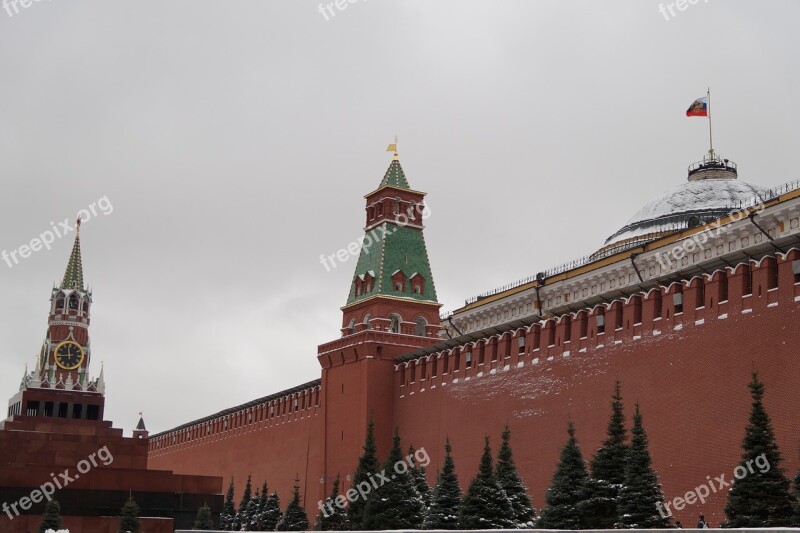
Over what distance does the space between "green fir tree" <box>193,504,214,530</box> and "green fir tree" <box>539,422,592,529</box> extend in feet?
53.9

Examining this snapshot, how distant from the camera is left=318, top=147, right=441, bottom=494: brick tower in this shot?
125 feet

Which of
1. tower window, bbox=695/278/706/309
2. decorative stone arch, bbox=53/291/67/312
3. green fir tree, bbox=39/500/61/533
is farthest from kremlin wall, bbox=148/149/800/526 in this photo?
decorative stone arch, bbox=53/291/67/312

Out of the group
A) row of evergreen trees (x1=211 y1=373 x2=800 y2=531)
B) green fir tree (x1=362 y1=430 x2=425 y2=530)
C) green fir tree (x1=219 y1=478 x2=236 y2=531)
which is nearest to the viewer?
row of evergreen trees (x1=211 y1=373 x2=800 y2=531)

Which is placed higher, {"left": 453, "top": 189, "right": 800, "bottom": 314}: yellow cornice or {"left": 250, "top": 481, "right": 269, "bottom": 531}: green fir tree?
{"left": 453, "top": 189, "right": 800, "bottom": 314}: yellow cornice

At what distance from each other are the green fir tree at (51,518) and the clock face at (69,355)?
19409 mm

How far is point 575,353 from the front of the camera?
29.1m

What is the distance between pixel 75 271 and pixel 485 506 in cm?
3639

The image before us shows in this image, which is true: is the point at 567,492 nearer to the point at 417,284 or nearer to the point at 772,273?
the point at 772,273

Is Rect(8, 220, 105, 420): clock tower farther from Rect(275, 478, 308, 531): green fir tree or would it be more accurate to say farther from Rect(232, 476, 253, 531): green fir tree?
Rect(275, 478, 308, 531): green fir tree

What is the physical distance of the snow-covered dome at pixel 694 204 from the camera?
36000mm

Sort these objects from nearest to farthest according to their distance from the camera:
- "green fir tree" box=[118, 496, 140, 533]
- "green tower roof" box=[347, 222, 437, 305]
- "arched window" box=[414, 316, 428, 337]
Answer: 1. "green fir tree" box=[118, 496, 140, 533]
2. "green tower roof" box=[347, 222, 437, 305]
3. "arched window" box=[414, 316, 428, 337]

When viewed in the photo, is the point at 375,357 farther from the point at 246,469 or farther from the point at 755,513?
the point at 755,513

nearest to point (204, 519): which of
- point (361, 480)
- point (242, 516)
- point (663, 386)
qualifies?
point (242, 516)

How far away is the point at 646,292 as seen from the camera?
27172 mm
